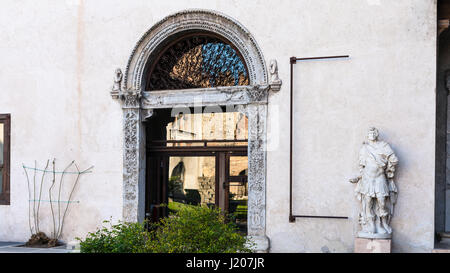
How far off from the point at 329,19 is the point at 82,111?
15.4 ft

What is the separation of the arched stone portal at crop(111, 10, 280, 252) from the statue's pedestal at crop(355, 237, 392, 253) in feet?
4.87

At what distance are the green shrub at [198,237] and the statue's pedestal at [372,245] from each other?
2253 mm

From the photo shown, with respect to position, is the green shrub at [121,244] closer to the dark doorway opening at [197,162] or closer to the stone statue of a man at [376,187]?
the dark doorway opening at [197,162]

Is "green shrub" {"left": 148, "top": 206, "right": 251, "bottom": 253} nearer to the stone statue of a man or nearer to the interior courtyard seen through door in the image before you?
the stone statue of a man

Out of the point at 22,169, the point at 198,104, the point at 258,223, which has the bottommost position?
the point at 258,223

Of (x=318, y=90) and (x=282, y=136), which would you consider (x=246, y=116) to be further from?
(x=318, y=90)

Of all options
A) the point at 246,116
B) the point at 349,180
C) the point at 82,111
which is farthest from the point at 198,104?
the point at 349,180

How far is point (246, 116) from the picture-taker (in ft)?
27.5

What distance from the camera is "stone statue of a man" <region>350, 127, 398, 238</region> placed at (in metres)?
7.00

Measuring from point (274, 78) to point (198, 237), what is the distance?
11.3ft

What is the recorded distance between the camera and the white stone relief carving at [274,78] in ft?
26.0

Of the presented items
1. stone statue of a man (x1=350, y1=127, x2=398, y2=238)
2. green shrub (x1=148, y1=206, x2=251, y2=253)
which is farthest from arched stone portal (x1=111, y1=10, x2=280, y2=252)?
green shrub (x1=148, y1=206, x2=251, y2=253)

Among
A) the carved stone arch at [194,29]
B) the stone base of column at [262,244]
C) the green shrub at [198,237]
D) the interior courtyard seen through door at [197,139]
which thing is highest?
the carved stone arch at [194,29]

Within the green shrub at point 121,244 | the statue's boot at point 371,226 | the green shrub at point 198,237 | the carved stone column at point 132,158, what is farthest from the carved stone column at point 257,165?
the green shrub at point 121,244
